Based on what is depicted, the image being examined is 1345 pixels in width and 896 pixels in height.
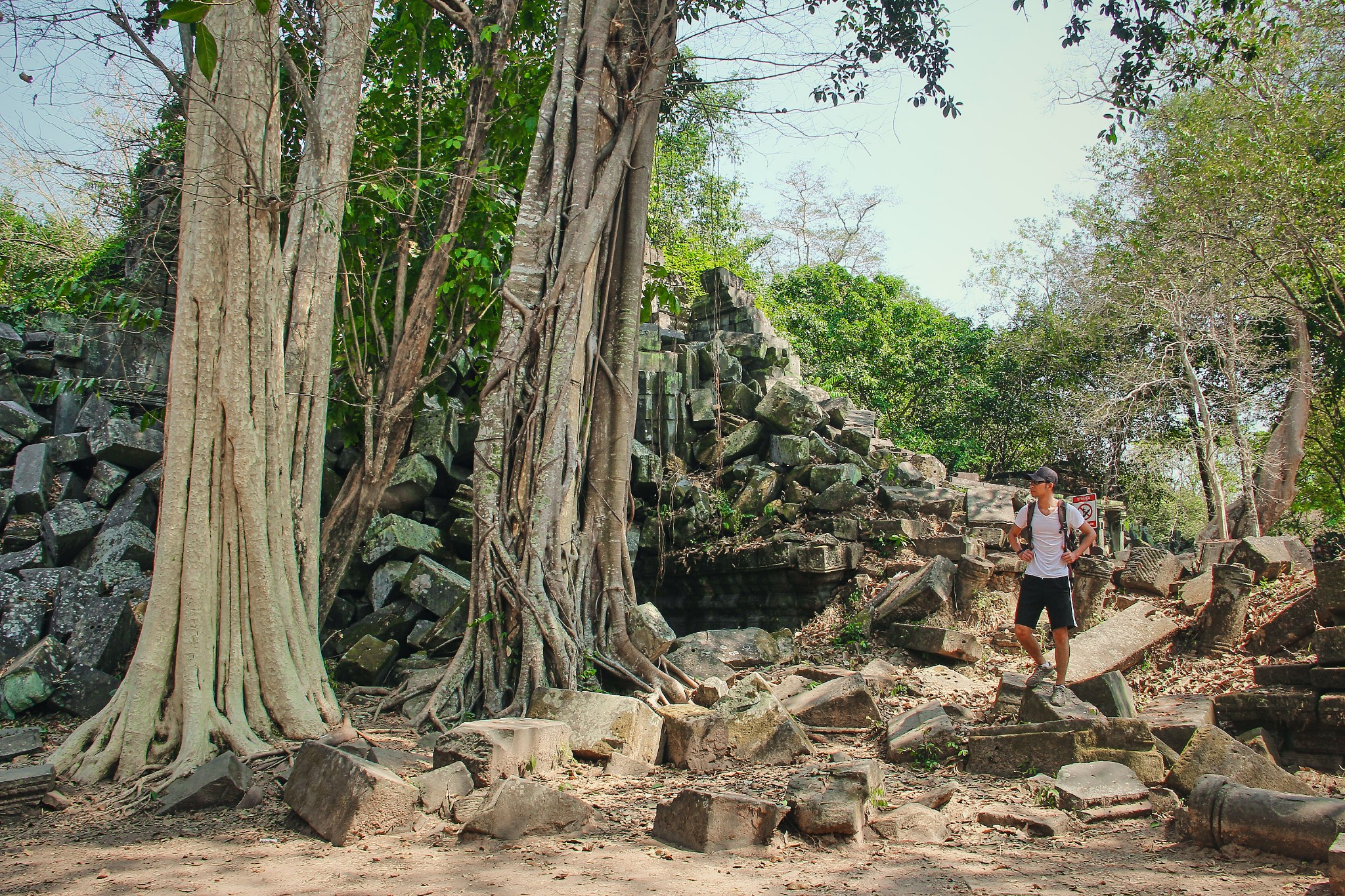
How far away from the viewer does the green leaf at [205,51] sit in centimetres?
139

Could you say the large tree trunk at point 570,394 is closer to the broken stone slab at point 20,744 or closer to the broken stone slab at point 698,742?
the broken stone slab at point 698,742

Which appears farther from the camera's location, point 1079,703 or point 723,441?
point 723,441

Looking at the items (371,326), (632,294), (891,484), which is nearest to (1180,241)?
(891,484)

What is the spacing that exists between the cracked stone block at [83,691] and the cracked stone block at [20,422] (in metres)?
3.39

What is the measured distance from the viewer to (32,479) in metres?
6.53

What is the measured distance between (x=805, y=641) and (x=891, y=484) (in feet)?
8.00

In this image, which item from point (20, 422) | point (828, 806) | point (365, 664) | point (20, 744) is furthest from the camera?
point (20, 422)

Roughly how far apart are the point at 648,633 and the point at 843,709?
125 centimetres

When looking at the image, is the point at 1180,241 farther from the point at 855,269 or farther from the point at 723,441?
the point at 855,269

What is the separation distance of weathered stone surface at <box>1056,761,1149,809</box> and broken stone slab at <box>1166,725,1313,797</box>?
0.18 metres

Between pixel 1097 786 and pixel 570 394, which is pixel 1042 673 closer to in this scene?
pixel 1097 786

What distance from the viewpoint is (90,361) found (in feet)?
26.5

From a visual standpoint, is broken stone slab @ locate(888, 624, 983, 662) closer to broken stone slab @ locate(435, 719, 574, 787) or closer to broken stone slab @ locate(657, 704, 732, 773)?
broken stone slab @ locate(657, 704, 732, 773)

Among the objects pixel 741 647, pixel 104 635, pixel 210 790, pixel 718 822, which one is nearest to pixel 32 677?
pixel 104 635
